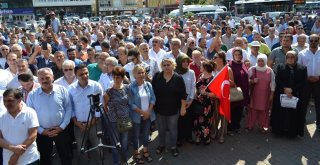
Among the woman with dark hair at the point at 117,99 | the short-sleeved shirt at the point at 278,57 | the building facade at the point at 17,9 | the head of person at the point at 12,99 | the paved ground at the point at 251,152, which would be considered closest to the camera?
the head of person at the point at 12,99

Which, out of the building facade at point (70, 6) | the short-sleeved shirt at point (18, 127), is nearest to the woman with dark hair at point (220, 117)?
the short-sleeved shirt at point (18, 127)

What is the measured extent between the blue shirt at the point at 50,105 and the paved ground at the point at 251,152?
4.43 ft

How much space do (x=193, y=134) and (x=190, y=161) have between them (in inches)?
42.4

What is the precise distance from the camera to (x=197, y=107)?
591 cm

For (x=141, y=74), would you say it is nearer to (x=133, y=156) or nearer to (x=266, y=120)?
(x=133, y=156)

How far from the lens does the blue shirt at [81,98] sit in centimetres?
487

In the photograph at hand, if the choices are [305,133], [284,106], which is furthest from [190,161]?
[305,133]

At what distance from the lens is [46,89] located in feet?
14.9

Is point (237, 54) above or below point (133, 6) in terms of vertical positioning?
below

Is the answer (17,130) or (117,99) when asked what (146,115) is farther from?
(17,130)

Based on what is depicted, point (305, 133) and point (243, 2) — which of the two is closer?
point (305, 133)

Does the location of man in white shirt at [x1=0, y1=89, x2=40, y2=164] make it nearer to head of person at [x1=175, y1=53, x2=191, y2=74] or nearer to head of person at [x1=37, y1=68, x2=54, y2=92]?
head of person at [x1=37, y1=68, x2=54, y2=92]

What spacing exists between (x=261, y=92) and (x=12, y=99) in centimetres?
451

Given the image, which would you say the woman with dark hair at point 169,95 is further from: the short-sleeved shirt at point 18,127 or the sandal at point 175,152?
the short-sleeved shirt at point 18,127
